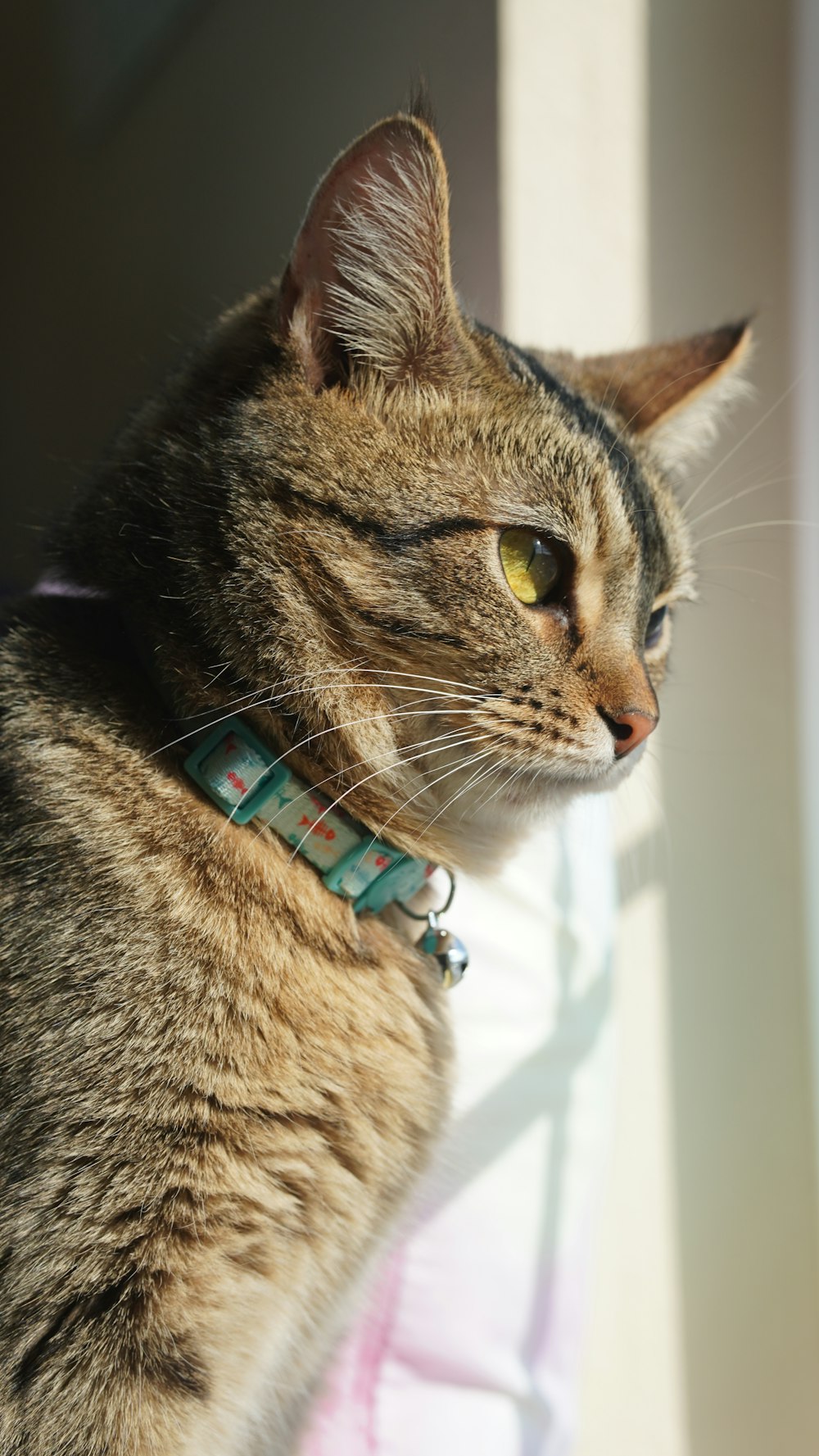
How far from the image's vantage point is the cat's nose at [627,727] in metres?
0.78

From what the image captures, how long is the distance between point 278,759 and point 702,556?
29.5 inches

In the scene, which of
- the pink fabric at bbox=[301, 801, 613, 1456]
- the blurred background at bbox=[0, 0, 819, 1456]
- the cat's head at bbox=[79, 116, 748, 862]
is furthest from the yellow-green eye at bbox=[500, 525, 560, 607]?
the blurred background at bbox=[0, 0, 819, 1456]

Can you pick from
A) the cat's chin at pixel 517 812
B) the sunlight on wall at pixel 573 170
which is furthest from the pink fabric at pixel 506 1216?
the sunlight on wall at pixel 573 170

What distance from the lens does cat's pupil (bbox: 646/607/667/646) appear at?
94 cm

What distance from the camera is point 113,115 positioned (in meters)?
1.61

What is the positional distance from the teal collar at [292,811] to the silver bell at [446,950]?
7 centimetres

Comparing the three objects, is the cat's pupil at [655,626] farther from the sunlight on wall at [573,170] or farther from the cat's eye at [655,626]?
the sunlight on wall at [573,170]

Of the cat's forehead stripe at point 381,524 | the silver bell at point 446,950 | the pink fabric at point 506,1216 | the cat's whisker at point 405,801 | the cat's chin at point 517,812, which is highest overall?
the cat's forehead stripe at point 381,524

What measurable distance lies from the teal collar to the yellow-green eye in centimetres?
23

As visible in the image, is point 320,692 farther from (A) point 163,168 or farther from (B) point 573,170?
(A) point 163,168

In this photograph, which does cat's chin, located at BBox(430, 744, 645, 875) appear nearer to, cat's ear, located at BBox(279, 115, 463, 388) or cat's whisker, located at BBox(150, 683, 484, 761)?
cat's whisker, located at BBox(150, 683, 484, 761)

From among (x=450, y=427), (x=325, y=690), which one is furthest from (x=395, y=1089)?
(x=450, y=427)

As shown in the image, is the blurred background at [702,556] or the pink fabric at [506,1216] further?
the blurred background at [702,556]

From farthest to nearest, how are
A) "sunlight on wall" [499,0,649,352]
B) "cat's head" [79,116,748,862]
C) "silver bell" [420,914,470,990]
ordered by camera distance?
1. "sunlight on wall" [499,0,649,352]
2. "silver bell" [420,914,470,990]
3. "cat's head" [79,116,748,862]
